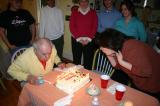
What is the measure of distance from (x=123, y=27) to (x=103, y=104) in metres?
1.85

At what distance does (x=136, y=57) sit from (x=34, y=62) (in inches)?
45.4

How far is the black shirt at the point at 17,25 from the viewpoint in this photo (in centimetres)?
325

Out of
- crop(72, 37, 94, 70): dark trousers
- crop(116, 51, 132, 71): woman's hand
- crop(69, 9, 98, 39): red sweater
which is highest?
crop(69, 9, 98, 39): red sweater

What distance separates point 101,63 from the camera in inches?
106

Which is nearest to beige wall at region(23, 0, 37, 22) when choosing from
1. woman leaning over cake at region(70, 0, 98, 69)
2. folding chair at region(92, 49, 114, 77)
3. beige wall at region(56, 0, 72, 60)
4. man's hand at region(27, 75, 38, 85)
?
beige wall at region(56, 0, 72, 60)

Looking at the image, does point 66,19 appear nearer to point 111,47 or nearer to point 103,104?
point 111,47

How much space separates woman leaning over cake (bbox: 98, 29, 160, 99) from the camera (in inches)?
70.0

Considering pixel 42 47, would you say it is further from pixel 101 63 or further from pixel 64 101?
pixel 101 63

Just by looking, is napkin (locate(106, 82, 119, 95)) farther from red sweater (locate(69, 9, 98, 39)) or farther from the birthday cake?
red sweater (locate(69, 9, 98, 39))

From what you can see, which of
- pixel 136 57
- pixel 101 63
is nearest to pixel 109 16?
pixel 101 63

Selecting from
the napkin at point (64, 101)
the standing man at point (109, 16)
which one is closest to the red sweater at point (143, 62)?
the napkin at point (64, 101)

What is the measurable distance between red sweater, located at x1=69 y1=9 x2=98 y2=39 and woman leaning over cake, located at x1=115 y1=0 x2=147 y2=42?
0.53m

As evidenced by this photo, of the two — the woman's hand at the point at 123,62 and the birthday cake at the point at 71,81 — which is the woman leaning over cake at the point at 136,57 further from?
the birthday cake at the point at 71,81

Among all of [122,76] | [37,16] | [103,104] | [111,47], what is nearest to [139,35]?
[122,76]
